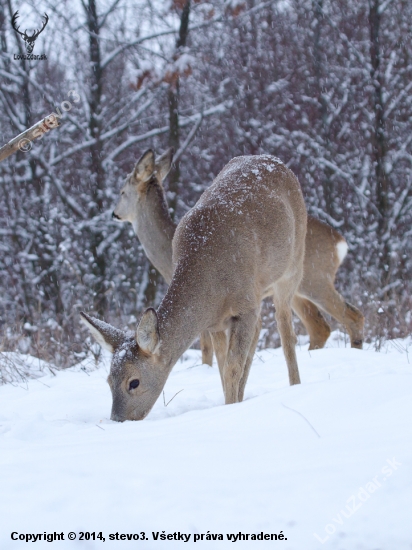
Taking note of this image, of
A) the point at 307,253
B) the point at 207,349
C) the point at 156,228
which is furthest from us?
the point at 156,228

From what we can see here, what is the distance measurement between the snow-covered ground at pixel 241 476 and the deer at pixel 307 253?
12.8ft

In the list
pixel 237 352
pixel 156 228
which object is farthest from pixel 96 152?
pixel 237 352

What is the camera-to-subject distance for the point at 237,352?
4.43 metres

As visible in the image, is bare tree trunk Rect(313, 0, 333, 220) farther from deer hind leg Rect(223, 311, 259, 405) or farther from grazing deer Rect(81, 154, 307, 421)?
deer hind leg Rect(223, 311, 259, 405)

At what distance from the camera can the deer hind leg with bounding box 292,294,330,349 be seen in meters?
7.45

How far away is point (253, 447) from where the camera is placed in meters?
2.36

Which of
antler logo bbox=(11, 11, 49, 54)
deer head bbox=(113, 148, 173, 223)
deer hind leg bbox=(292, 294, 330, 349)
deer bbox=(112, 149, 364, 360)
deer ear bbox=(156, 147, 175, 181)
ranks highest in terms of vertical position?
antler logo bbox=(11, 11, 49, 54)

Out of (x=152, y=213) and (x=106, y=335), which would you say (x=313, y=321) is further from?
(x=106, y=335)

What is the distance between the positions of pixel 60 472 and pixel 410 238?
44.2ft

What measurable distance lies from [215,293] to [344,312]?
3.09m

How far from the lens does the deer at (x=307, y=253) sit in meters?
7.17

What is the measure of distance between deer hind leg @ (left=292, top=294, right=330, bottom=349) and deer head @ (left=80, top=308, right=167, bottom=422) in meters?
3.46

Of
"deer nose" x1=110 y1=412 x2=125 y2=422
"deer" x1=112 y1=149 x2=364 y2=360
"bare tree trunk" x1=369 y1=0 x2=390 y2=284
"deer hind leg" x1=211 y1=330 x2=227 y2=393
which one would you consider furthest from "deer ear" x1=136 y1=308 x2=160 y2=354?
"bare tree trunk" x1=369 y1=0 x2=390 y2=284

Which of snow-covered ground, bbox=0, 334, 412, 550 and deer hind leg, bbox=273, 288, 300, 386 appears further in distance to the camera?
deer hind leg, bbox=273, 288, 300, 386
